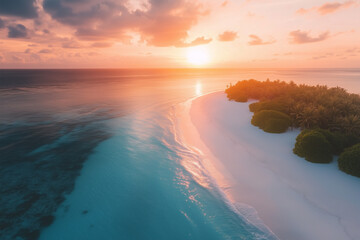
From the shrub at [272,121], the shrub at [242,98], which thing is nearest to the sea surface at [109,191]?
the shrub at [272,121]

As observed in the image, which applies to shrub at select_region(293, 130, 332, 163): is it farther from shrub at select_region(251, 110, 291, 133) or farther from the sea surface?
the sea surface

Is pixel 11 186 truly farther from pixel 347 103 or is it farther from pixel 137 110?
pixel 347 103

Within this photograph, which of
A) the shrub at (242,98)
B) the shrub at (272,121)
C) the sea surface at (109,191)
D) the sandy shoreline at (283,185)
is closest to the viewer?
the sandy shoreline at (283,185)

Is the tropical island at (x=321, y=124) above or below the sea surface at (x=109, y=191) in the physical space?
above

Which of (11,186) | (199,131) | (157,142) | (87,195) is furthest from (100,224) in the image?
(199,131)

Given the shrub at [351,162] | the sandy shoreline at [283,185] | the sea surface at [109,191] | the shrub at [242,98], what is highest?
the shrub at [242,98]

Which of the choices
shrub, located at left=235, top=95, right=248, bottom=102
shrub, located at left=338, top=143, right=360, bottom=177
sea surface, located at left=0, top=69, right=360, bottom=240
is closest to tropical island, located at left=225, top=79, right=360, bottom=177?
shrub, located at left=338, top=143, right=360, bottom=177

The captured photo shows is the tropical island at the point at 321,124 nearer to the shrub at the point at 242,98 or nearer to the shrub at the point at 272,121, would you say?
the shrub at the point at 272,121

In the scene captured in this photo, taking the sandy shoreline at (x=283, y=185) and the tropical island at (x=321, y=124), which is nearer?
the sandy shoreline at (x=283, y=185)
